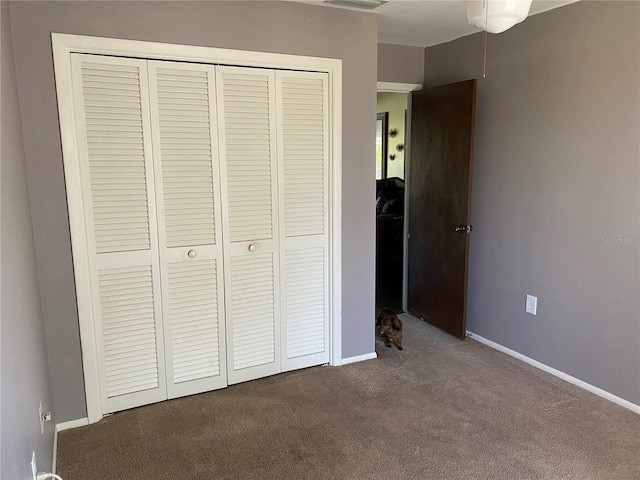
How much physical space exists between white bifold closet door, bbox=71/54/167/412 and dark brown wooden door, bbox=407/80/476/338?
6.98 ft

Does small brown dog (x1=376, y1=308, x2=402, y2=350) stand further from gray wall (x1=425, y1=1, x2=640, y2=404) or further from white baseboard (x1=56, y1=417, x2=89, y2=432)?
white baseboard (x1=56, y1=417, x2=89, y2=432)

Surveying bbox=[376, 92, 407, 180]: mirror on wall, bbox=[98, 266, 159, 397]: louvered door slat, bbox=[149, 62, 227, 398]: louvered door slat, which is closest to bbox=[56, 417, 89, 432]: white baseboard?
bbox=[98, 266, 159, 397]: louvered door slat

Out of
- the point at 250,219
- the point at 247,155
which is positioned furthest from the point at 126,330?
the point at 247,155

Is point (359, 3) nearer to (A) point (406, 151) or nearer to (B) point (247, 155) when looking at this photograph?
(B) point (247, 155)

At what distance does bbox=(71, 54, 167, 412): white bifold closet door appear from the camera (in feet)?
7.61

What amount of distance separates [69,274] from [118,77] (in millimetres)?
1019

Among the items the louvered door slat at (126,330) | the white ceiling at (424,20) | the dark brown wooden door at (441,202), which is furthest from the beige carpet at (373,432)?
the white ceiling at (424,20)

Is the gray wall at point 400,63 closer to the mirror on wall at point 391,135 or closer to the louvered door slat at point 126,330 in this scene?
the mirror on wall at point 391,135

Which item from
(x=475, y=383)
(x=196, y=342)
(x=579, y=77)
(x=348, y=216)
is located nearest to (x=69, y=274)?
(x=196, y=342)

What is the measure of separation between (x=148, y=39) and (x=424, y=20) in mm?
1765

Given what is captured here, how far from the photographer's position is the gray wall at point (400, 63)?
12.2 ft

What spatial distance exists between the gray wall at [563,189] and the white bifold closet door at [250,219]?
5.27 ft

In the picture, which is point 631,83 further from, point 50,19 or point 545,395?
point 50,19

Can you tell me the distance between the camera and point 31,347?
182 centimetres
